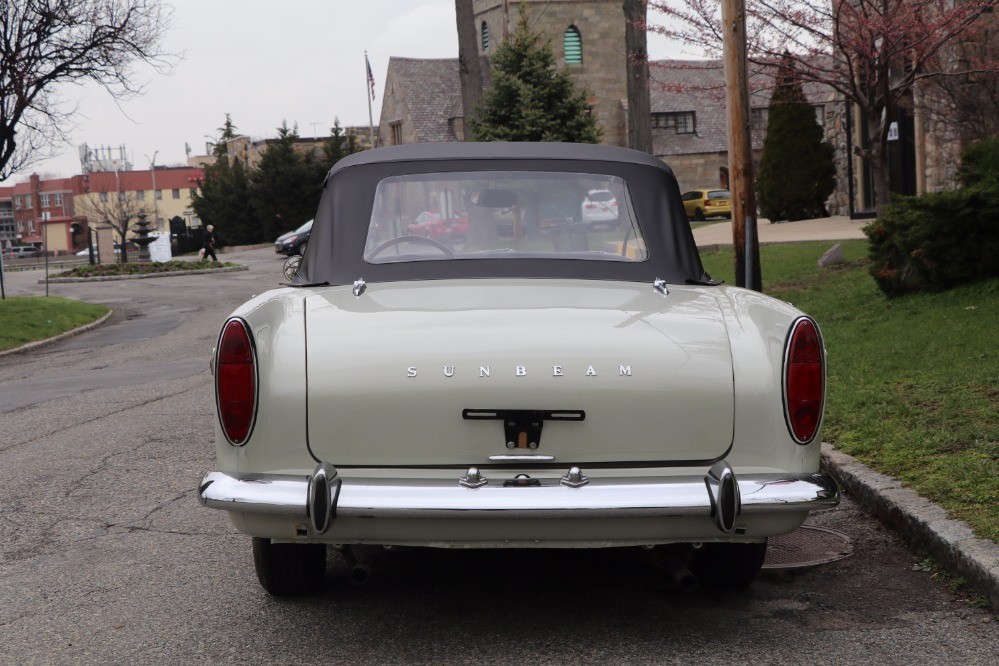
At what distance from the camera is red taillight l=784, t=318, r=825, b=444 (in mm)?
3730

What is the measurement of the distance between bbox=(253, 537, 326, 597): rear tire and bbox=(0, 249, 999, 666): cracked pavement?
0.22 ft

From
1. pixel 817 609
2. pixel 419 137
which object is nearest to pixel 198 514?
pixel 817 609

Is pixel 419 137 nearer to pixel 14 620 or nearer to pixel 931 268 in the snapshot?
pixel 931 268

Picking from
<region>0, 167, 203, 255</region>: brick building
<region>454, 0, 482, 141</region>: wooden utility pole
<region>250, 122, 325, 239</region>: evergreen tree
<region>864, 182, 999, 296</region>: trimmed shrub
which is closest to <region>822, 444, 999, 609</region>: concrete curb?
<region>864, 182, 999, 296</region>: trimmed shrub

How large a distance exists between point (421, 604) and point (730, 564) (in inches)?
46.5

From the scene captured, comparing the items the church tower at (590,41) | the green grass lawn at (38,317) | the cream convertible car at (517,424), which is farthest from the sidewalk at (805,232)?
the church tower at (590,41)

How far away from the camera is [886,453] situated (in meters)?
6.02

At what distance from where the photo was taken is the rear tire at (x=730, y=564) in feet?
14.0

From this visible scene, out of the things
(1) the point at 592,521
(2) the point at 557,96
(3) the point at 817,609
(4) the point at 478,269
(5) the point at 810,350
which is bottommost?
(3) the point at 817,609

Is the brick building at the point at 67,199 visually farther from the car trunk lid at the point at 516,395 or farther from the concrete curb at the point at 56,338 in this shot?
the car trunk lid at the point at 516,395

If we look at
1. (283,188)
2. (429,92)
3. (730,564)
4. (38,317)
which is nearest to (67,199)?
(429,92)

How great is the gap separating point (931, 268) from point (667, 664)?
8.46 metres

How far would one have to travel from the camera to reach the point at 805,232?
2400 centimetres

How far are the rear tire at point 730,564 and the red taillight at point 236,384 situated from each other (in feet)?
5.92
